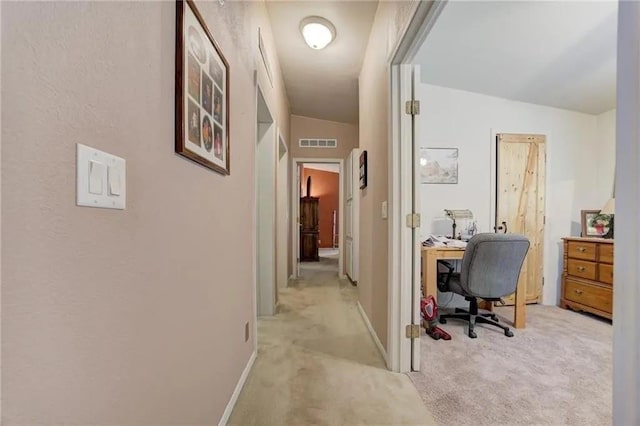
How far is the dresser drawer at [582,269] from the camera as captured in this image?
322 centimetres

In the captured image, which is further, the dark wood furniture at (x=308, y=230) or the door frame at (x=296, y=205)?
the dark wood furniture at (x=308, y=230)

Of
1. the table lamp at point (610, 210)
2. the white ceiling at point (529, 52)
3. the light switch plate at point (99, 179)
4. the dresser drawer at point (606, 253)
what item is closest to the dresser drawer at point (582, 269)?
the dresser drawer at point (606, 253)

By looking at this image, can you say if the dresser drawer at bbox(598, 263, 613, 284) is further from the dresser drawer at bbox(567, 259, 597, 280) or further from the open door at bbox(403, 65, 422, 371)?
the open door at bbox(403, 65, 422, 371)

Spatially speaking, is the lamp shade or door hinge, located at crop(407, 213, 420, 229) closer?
door hinge, located at crop(407, 213, 420, 229)

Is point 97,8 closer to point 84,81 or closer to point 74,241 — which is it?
point 84,81

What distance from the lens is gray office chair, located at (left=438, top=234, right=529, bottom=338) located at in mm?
2564

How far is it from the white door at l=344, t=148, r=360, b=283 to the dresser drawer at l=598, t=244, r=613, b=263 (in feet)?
8.56

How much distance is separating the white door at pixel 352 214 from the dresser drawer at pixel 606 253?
8.56ft

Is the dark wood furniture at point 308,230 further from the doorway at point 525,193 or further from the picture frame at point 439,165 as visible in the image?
the doorway at point 525,193

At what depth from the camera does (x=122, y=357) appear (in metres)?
0.73

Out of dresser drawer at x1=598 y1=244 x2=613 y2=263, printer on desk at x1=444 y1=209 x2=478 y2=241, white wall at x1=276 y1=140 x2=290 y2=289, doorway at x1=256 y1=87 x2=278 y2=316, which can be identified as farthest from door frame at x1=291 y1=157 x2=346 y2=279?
dresser drawer at x1=598 y1=244 x2=613 y2=263

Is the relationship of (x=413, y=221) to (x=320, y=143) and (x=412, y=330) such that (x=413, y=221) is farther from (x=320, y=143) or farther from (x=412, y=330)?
(x=320, y=143)

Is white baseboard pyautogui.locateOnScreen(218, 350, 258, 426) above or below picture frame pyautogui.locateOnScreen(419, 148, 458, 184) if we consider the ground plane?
below

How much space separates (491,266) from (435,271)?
0.46m
